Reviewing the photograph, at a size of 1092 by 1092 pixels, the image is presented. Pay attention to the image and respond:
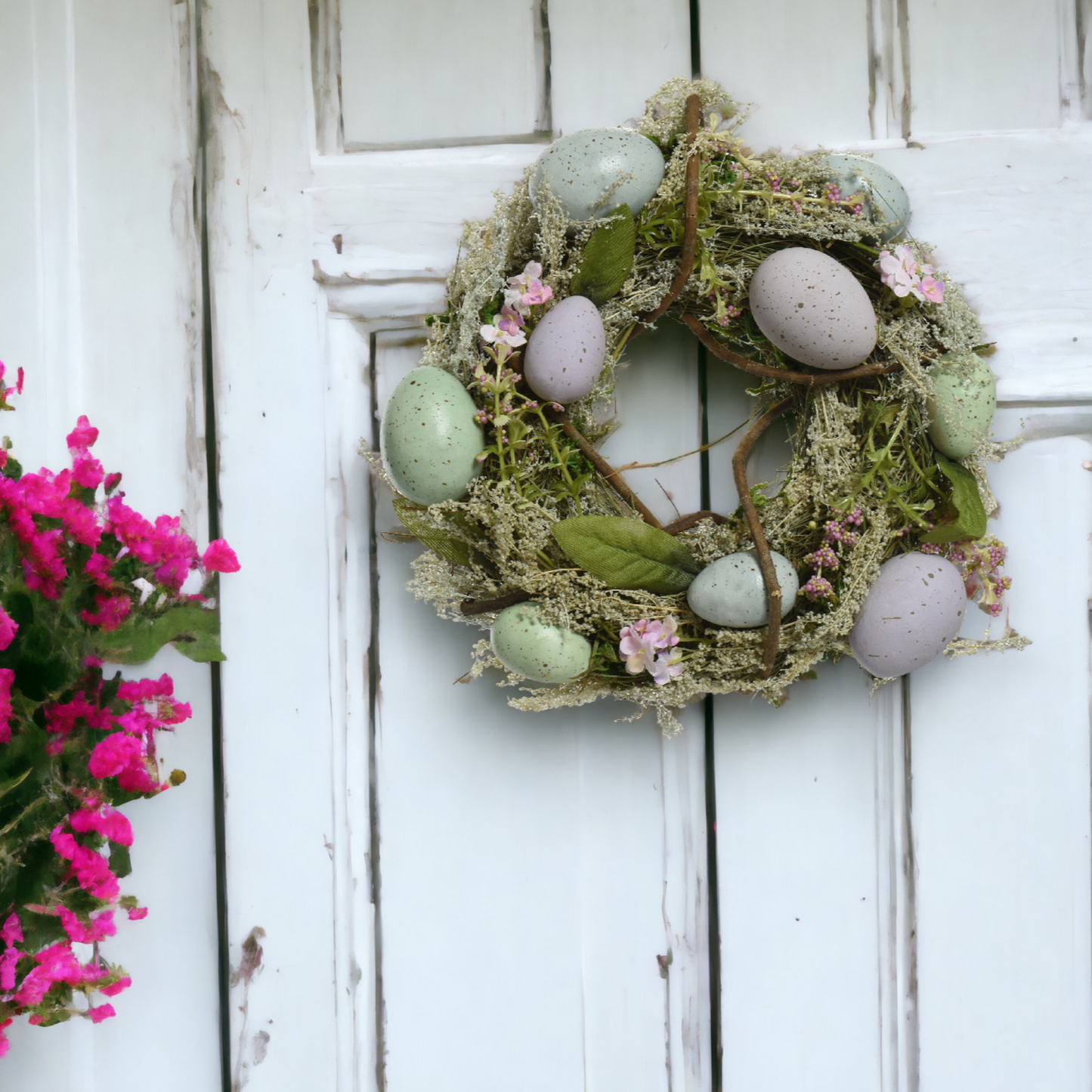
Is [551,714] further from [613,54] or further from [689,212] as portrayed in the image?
[613,54]

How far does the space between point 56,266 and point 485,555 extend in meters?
0.52

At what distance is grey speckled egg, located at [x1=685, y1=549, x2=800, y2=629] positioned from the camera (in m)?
0.64

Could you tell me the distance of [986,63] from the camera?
0.76m

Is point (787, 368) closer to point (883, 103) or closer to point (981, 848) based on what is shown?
point (883, 103)

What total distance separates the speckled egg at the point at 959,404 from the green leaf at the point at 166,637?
0.61m

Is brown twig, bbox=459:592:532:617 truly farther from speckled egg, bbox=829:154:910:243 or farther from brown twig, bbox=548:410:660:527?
speckled egg, bbox=829:154:910:243

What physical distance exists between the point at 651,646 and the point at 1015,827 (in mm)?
420

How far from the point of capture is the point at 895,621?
0.65 metres

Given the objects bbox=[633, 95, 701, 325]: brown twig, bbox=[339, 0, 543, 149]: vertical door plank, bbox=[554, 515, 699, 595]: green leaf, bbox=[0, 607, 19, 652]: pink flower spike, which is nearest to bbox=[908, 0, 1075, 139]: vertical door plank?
bbox=[633, 95, 701, 325]: brown twig

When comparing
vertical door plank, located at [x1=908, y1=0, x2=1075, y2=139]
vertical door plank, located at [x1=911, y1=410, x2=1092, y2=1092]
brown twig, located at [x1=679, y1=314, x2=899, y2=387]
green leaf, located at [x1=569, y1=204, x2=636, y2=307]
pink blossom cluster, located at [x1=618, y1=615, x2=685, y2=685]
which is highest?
vertical door plank, located at [x1=908, y1=0, x2=1075, y2=139]

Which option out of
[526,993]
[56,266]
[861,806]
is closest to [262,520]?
[56,266]

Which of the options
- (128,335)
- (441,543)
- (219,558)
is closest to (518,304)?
(441,543)

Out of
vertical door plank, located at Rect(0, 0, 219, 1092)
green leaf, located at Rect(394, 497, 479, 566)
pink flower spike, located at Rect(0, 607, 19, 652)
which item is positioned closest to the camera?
pink flower spike, located at Rect(0, 607, 19, 652)

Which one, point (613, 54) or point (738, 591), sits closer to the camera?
point (738, 591)
